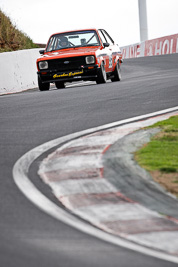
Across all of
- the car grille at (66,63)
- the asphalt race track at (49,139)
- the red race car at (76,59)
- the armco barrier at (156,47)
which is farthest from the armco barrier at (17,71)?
the armco barrier at (156,47)

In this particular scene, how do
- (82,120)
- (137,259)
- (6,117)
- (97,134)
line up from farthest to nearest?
(6,117) → (82,120) → (97,134) → (137,259)

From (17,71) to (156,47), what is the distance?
63.3 feet

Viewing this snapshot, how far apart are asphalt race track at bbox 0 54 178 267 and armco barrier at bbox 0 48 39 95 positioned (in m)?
4.92

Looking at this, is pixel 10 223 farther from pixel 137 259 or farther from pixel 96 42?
pixel 96 42

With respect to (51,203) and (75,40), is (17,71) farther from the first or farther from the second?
(51,203)

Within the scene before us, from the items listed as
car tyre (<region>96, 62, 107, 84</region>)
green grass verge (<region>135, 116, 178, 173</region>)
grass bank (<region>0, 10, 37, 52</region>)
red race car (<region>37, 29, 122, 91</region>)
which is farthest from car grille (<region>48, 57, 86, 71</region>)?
grass bank (<region>0, 10, 37, 52</region>)

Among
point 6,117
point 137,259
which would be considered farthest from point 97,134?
point 137,259

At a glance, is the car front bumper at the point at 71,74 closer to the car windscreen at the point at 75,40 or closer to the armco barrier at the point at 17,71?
the car windscreen at the point at 75,40

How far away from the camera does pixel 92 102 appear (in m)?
12.1

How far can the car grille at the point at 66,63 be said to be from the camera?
1655 cm

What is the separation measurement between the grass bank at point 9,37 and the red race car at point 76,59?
926cm

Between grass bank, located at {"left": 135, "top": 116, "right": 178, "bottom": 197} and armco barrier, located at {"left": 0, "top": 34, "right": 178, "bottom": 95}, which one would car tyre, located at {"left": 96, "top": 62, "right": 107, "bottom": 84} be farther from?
grass bank, located at {"left": 135, "top": 116, "right": 178, "bottom": 197}

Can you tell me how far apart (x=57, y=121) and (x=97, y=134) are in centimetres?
175

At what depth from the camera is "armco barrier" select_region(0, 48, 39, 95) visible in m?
19.5
